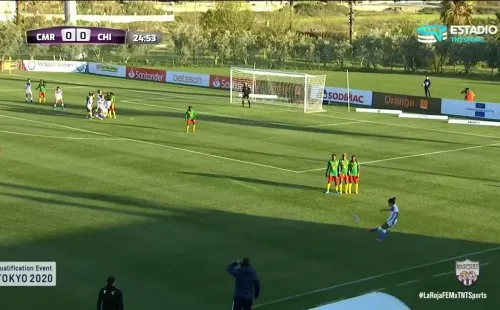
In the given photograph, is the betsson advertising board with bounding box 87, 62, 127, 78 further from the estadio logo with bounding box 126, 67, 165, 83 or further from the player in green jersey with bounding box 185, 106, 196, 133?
the player in green jersey with bounding box 185, 106, 196, 133

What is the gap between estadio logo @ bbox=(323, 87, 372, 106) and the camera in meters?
61.8

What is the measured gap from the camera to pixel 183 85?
252 ft

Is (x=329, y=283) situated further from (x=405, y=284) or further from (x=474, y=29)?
(x=474, y=29)

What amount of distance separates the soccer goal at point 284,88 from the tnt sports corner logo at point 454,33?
3485 cm

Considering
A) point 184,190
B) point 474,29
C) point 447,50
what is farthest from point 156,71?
point 184,190

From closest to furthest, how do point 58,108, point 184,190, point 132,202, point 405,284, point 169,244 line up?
point 405,284, point 169,244, point 132,202, point 184,190, point 58,108

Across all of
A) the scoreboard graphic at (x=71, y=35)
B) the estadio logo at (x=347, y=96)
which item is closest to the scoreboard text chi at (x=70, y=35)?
the scoreboard graphic at (x=71, y=35)

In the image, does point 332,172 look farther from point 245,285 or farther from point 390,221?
point 245,285

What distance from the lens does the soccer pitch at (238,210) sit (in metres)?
21.0

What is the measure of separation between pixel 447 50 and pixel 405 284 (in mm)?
74556

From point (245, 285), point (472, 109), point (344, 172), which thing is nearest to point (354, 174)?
point (344, 172)

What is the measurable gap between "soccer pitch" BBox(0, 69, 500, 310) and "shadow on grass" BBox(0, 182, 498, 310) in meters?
0.06

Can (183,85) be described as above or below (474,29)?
below

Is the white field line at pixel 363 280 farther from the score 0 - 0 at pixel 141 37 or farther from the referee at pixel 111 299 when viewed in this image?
the score 0 - 0 at pixel 141 37
